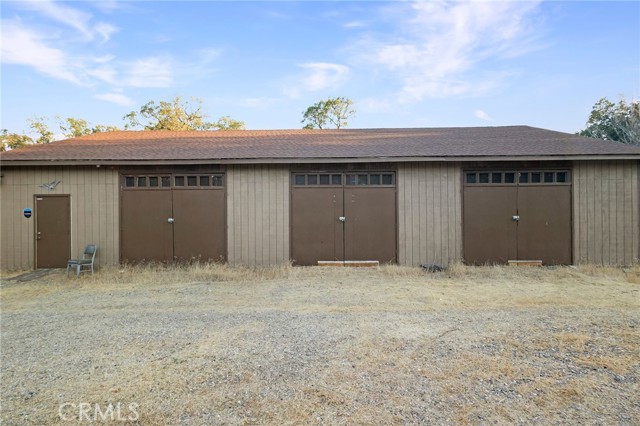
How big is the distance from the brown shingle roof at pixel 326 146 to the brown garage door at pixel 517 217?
0.72m

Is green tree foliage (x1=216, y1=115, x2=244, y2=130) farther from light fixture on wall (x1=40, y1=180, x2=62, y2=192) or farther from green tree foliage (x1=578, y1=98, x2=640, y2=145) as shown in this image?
green tree foliage (x1=578, y1=98, x2=640, y2=145)

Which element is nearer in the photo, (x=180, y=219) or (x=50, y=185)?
(x=50, y=185)

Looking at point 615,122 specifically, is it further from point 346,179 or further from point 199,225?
point 199,225

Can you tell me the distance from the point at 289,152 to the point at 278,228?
6.41ft

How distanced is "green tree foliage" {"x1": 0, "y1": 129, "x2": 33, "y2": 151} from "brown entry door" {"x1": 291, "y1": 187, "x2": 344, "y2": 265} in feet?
65.7

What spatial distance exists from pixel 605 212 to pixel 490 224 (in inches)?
110

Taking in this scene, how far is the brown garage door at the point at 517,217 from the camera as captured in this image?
30.4ft

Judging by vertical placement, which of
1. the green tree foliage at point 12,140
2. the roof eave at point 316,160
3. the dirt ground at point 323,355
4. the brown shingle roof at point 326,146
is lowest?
the dirt ground at point 323,355

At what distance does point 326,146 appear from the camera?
10156 millimetres

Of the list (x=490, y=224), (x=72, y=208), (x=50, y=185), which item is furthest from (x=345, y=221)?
(x=50, y=185)

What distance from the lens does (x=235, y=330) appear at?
452 cm

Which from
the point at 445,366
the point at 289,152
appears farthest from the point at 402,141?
the point at 445,366

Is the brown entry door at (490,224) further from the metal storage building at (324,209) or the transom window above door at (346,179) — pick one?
the transom window above door at (346,179)

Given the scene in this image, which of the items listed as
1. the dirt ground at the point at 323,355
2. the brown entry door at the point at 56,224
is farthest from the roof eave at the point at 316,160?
the dirt ground at the point at 323,355
